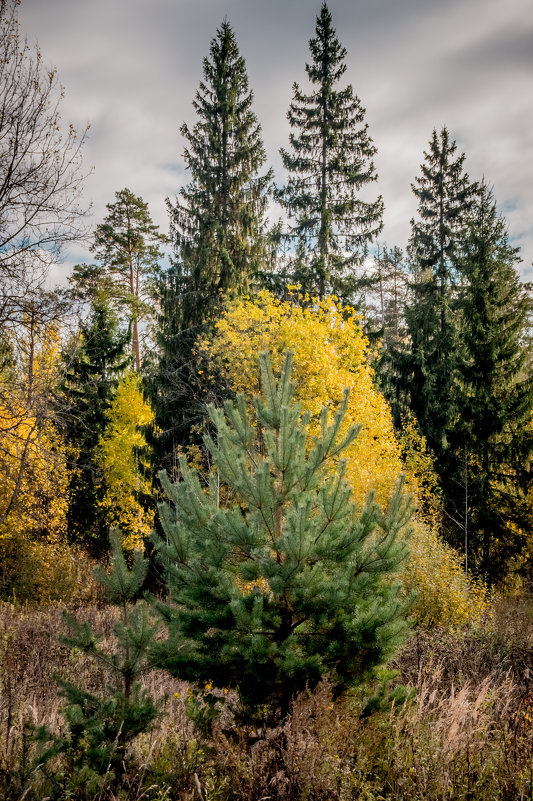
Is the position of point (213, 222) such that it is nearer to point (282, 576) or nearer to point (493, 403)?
point (493, 403)

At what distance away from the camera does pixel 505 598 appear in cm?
1421

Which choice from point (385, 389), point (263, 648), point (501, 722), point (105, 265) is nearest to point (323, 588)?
point (263, 648)

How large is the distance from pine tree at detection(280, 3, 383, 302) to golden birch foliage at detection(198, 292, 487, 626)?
479cm

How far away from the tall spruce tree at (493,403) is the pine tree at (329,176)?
13.7 feet

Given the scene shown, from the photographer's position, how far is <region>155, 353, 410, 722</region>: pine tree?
3.20m

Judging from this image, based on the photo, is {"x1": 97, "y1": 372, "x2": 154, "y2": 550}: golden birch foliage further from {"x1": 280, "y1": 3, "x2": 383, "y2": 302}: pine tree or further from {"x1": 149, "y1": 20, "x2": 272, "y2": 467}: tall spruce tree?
{"x1": 280, "y1": 3, "x2": 383, "y2": 302}: pine tree

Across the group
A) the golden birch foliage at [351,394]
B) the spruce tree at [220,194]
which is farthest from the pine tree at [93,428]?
the golden birch foliage at [351,394]

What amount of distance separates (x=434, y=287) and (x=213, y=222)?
10.5 meters

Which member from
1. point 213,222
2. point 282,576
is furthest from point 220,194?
point 282,576

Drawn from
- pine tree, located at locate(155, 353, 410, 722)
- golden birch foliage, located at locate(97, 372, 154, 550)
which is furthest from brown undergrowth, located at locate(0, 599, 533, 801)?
golden birch foliage, located at locate(97, 372, 154, 550)

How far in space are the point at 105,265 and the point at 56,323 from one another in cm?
1824

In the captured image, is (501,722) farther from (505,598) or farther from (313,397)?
(505,598)

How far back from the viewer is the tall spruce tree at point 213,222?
16.5 metres

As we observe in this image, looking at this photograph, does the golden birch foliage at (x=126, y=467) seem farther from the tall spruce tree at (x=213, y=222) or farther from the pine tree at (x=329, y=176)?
the pine tree at (x=329, y=176)
